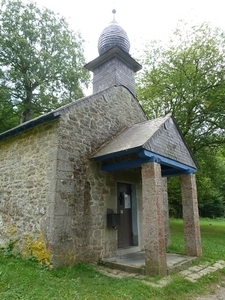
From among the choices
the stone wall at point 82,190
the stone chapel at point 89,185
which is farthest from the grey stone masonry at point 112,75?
the stone wall at point 82,190

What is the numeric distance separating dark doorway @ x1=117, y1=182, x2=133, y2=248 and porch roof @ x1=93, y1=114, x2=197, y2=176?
4.35 ft

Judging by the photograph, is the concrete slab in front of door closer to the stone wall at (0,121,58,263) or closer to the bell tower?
the stone wall at (0,121,58,263)

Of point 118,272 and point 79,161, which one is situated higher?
point 79,161

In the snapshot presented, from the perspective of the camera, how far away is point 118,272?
5.36m

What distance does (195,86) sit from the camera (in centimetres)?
1259

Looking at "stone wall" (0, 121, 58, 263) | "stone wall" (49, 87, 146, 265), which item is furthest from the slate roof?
"stone wall" (0, 121, 58, 263)

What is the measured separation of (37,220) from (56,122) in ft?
8.31

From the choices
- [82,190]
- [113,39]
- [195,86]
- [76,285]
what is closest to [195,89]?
[195,86]

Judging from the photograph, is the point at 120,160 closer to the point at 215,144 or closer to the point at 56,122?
the point at 56,122

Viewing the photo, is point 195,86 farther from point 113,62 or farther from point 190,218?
point 190,218

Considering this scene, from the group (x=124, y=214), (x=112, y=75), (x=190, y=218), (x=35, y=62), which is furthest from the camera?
(x=35, y=62)

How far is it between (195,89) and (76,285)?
453 inches

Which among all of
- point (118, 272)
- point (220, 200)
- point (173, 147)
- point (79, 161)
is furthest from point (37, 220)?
point (220, 200)

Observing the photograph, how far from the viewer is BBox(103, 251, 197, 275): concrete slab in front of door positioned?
527 centimetres
